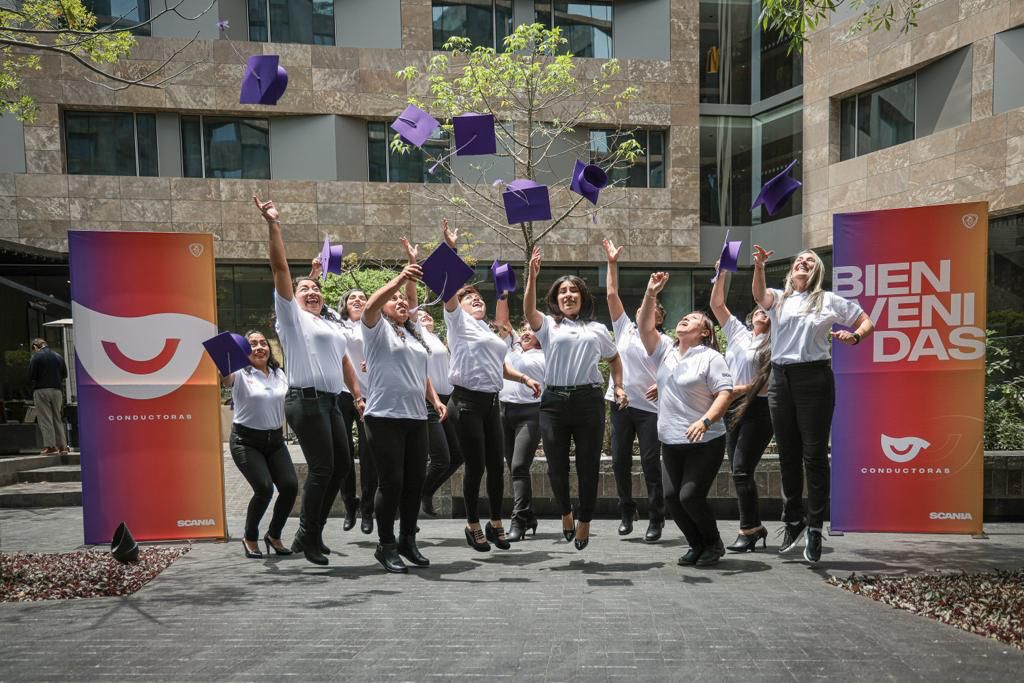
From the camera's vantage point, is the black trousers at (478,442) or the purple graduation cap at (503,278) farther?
the purple graduation cap at (503,278)

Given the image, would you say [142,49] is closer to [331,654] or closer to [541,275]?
[541,275]

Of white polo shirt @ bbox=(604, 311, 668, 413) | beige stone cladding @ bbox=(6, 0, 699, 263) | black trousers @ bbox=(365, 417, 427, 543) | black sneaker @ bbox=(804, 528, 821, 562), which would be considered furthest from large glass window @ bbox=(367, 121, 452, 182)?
black sneaker @ bbox=(804, 528, 821, 562)

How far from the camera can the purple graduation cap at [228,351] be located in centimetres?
593

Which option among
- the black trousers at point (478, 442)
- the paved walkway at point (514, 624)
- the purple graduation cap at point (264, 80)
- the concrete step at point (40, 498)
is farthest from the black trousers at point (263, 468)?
the concrete step at point (40, 498)

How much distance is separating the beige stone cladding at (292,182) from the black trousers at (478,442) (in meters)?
14.7

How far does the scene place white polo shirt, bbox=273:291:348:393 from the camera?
548 centimetres

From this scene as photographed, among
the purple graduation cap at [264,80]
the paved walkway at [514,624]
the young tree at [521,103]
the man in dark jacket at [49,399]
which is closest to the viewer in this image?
the paved walkway at [514,624]

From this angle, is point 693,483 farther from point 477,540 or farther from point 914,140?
point 914,140

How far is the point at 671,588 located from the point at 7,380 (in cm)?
1591

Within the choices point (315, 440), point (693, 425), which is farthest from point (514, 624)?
point (315, 440)

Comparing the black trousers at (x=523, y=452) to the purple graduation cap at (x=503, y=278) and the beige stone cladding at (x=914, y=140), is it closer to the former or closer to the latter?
the purple graduation cap at (x=503, y=278)

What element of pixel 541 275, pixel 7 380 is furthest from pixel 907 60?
pixel 7 380

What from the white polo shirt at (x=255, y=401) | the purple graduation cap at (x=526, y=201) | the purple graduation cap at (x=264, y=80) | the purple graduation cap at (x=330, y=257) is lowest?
the white polo shirt at (x=255, y=401)

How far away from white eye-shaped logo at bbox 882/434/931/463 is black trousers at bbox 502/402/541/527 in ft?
9.15
